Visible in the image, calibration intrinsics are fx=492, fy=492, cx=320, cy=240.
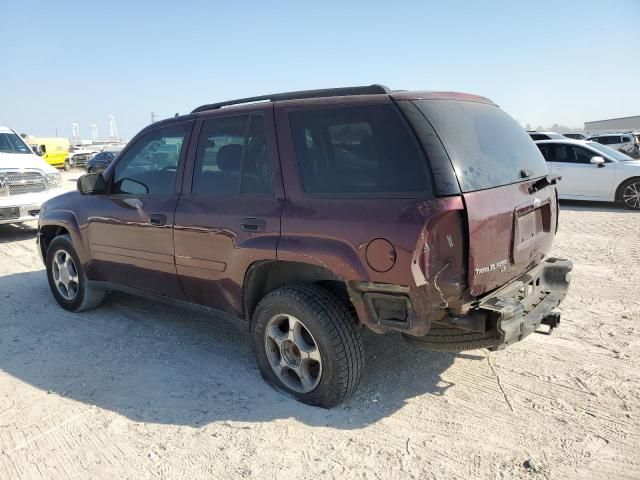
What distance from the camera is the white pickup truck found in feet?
29.0

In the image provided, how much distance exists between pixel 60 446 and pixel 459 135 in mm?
2989

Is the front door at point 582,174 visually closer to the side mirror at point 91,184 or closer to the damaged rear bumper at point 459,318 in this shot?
the damaged rear bumper at point 459,318

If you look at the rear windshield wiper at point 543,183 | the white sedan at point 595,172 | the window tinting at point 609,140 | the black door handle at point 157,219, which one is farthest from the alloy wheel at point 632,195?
the window tinting at point 609,140

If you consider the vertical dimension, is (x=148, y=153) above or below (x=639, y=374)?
above

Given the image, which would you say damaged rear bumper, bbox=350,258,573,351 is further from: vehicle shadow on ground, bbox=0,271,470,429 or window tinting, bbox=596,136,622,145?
window tinting, bbox=596,136,622,145

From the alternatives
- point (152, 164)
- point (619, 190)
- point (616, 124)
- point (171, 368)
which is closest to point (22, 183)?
point (152, 164)

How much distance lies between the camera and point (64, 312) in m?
5.15

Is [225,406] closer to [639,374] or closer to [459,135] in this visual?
[459,135]

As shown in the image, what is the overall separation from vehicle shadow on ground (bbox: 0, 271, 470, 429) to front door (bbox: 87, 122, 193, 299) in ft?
1.73

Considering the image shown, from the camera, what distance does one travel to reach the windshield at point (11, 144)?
10086 millimetres

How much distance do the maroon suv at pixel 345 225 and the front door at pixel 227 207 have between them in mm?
11

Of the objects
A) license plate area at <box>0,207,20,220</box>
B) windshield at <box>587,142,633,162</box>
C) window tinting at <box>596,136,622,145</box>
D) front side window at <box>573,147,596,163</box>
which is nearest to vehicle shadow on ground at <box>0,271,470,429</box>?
license plate area at <box>0,207,20,220</box>

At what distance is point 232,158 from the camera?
141 inches

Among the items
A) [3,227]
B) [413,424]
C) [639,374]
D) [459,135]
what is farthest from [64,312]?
[3,227]
